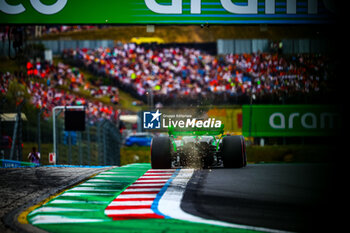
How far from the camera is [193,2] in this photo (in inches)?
418

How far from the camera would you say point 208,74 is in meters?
28.6

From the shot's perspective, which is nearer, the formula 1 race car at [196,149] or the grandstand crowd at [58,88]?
the formula 1 race car at [196,149]

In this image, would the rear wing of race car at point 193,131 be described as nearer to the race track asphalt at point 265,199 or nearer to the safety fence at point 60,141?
the race track asphalt at point 265,199

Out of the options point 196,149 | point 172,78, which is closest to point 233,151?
point 196,149

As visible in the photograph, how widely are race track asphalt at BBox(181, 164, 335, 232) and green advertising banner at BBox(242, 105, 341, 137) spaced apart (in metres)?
9.49

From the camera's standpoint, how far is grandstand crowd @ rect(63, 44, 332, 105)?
2089 cm

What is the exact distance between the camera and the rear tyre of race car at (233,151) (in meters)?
12.0

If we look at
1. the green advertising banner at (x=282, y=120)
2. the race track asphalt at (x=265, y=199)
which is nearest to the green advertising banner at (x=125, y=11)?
the race track asphalt at (x=265, y=199)

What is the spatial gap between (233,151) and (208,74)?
54.8 feet

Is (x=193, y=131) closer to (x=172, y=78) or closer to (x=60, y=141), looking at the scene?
(x=60, y=141)

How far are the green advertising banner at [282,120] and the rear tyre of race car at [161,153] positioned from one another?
9.27 metres

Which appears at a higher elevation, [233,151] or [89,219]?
[233,151]

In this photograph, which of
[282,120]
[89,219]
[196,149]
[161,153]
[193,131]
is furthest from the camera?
[282,120]

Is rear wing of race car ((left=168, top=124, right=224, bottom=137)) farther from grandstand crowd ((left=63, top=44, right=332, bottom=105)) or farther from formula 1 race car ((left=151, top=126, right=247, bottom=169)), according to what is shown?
grandstand crowd ((left=63, top=44, right=332, bottom=105))
